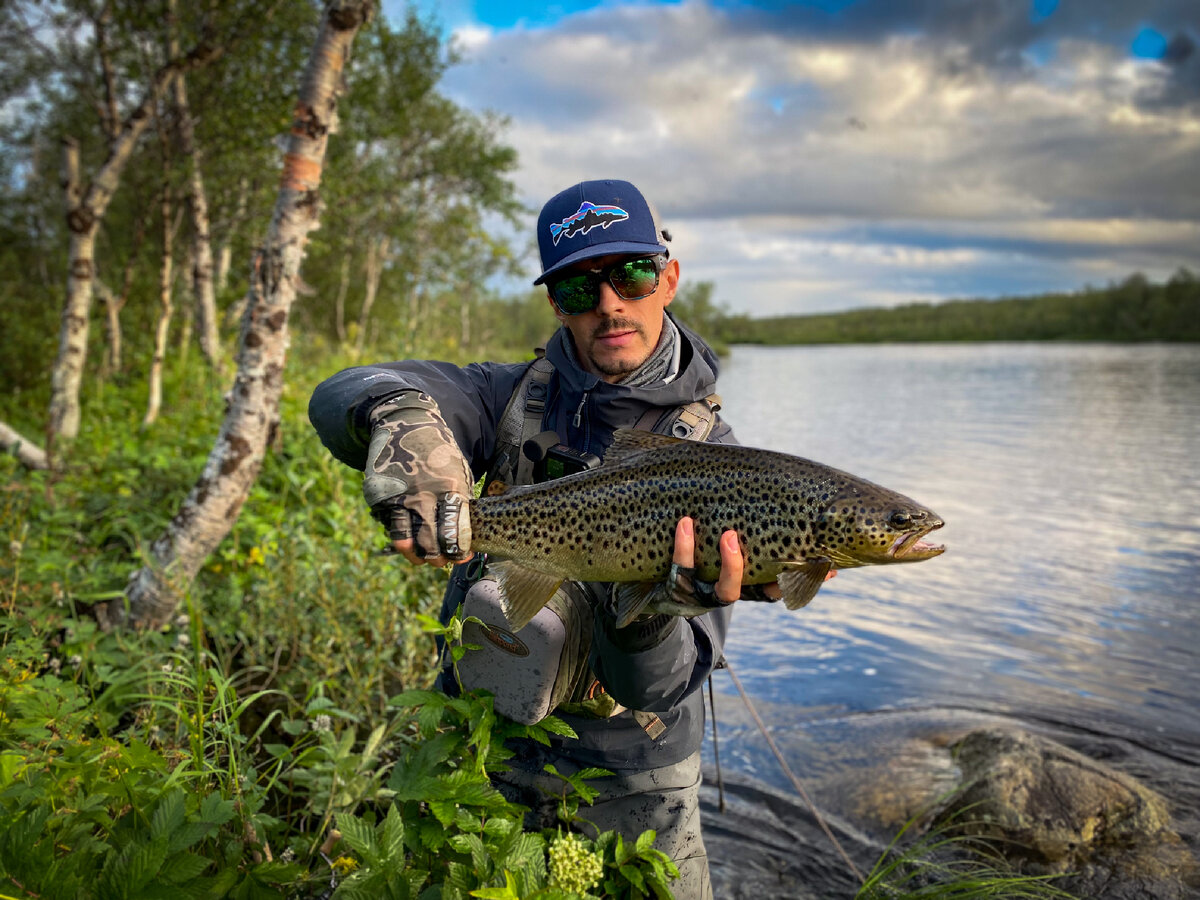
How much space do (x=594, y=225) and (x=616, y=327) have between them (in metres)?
0.48

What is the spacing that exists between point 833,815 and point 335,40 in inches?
289

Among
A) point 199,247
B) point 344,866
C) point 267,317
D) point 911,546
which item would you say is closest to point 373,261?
point 199,247

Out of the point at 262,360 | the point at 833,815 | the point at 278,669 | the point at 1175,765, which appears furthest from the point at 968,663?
the point at 262,360

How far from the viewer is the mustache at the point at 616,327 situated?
152 inches

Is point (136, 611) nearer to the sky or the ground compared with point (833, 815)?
nearer to the sky

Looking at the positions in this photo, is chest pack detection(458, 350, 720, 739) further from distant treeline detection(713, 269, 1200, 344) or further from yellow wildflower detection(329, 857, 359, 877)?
distant treeline detection(713, 269, 1200, 344)

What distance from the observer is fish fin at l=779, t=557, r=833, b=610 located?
2953 mm

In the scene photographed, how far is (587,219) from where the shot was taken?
149 inches

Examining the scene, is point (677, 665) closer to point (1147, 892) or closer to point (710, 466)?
point (710, 466)

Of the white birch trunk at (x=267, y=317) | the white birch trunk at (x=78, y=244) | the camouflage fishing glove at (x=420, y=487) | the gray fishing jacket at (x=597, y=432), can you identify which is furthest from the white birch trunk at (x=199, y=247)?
the camouflage fishing glove at (x=420, y=487)

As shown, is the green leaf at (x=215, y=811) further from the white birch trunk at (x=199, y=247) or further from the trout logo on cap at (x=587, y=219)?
the white birch trunk at (x=199, y=247)

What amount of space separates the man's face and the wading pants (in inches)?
73.0

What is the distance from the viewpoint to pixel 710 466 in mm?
3039

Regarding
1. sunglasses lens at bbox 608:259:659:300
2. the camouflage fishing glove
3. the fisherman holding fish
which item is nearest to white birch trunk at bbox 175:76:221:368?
the fisherman holding fish
